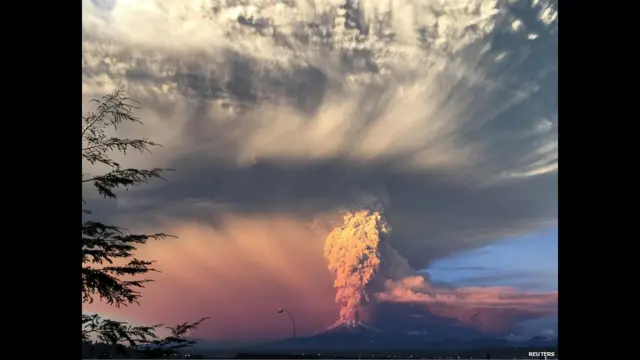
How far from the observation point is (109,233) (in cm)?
609
